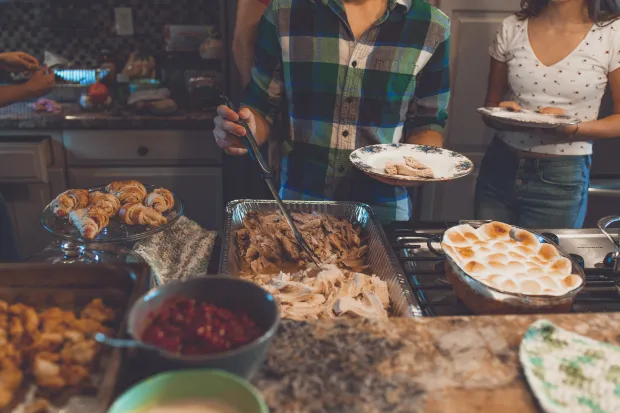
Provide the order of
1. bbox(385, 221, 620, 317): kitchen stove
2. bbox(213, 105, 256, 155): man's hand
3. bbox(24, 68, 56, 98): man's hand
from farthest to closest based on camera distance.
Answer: bbox(24, 68, 56, 98): man's hand → bbox(213, 105, 256, 155): man's hand → bbox(385, 221, 620, 317): kitchen stove

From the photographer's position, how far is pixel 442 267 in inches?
50.2

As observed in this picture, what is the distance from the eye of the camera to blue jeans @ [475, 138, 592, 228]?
2.10 metres

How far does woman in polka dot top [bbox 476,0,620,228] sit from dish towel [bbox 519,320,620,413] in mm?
1336

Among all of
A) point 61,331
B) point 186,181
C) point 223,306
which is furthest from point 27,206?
point 223,306

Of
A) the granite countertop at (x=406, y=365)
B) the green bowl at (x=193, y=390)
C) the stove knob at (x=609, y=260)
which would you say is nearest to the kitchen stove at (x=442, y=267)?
the stove knob at (x=609, y=260)

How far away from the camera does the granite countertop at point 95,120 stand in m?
2.71

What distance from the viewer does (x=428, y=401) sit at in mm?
673

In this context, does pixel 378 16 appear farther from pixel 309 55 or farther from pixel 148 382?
pixel 148 382

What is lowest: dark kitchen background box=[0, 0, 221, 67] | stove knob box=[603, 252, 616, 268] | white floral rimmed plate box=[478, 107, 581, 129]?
stove knob box=[603, 252, 616, 268]

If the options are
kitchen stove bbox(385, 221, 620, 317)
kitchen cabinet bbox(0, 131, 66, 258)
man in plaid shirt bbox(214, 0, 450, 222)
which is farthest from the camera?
kitchen cabinet bbox(0, 131, 66, 258)

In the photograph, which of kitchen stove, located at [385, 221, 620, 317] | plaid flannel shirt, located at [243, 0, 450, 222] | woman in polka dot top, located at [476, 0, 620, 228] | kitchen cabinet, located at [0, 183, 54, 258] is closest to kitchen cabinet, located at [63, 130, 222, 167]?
kitchen cabinet, located at [0, 183, 54, 258]

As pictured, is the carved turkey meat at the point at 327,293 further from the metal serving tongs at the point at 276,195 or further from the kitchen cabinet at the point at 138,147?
the kitchen cabinet at the point at 138,147

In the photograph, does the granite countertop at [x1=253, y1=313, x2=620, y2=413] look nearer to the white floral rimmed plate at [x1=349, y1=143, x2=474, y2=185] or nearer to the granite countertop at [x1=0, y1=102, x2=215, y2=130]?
the white floral rimmed plate at [x1=349, y1=143, x2=474, y2=185]

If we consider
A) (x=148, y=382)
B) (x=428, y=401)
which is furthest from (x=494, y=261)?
(x=148, y=382)
